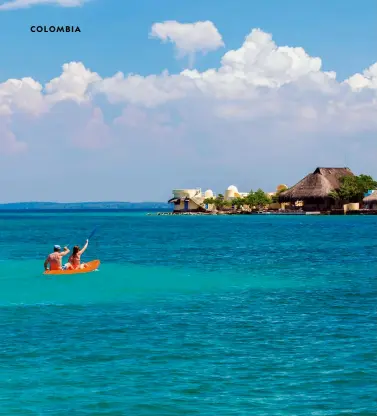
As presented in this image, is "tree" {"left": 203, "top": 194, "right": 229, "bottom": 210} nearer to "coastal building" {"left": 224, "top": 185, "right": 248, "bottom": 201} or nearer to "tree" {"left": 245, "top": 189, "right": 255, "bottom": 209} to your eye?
"coastal building" {"left": 224, "top": 185, "right": 248, "bottom": 201}

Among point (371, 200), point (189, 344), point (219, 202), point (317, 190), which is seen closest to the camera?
point (189, 344)

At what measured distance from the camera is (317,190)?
118938mm

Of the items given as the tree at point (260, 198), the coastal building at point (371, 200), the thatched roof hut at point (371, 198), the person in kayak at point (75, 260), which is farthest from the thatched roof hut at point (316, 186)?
the person in kayak at point (75, 260)

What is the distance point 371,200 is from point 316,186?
10.5 m

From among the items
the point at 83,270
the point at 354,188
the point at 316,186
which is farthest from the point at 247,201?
the point at 83,270

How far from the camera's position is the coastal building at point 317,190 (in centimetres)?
11912

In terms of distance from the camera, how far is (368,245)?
46.5 m

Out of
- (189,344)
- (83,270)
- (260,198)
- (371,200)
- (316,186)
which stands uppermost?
(316,186)

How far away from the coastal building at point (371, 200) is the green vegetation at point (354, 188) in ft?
12.5

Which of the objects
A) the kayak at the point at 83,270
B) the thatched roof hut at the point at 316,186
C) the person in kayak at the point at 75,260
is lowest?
the kayak at the point at 83,270

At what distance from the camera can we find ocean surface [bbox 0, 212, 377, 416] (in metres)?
10.7

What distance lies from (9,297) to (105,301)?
10.2ft

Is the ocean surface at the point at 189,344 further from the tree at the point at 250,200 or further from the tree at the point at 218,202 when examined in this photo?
the tree at the point at 218,202

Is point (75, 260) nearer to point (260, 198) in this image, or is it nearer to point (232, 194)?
point (260, 198)
